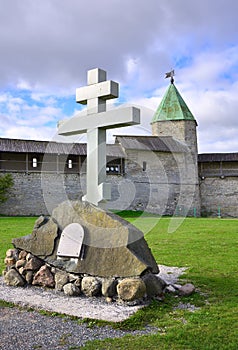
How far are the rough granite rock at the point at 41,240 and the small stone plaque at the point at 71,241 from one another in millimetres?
171

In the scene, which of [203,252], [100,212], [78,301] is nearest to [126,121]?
[100,212]

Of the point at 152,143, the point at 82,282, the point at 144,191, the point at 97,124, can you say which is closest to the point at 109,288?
the point at 82,282

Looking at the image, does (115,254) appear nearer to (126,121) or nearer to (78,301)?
(78,301)

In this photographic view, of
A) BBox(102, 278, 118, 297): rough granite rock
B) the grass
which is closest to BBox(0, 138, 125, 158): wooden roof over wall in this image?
the grass

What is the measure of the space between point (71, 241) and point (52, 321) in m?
1.24

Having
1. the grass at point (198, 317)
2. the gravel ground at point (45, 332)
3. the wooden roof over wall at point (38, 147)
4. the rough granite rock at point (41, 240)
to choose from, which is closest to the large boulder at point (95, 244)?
the rough granite rock at point (41, 240)

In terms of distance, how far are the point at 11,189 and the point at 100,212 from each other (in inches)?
810

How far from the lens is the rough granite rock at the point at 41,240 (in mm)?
5086

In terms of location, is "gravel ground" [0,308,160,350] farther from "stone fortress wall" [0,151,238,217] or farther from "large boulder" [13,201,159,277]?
"stone fortress wall" [0,151,238,217]

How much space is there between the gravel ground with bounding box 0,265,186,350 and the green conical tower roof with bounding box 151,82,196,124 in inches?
1121

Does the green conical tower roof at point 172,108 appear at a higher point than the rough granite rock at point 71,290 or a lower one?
higher

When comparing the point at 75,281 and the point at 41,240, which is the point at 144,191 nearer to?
the point at 41,240

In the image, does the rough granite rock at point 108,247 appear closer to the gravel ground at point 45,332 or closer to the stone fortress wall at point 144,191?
the gravel ground at point 45,332

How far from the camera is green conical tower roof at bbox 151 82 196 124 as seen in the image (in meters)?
32.1
